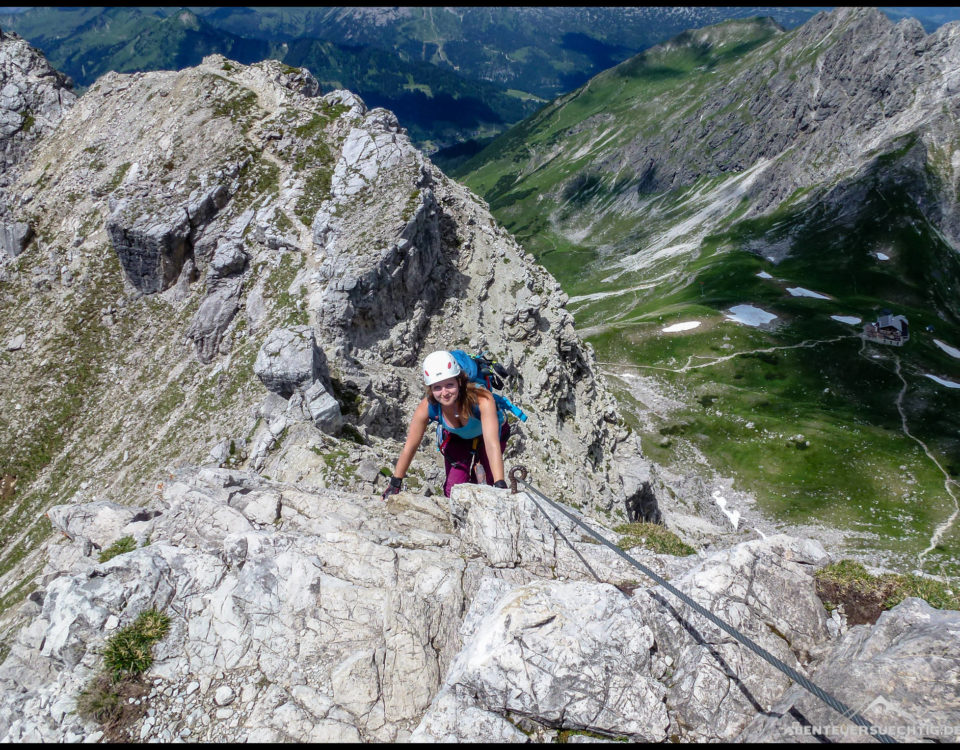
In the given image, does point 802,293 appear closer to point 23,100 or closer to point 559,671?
point 559,671

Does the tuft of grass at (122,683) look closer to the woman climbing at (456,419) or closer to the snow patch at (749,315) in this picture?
the woman climbing at (456,419)

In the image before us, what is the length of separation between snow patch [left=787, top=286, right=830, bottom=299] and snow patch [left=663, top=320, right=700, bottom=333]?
36.6 meters

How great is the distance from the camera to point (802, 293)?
137750 mm

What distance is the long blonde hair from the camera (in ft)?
42.0

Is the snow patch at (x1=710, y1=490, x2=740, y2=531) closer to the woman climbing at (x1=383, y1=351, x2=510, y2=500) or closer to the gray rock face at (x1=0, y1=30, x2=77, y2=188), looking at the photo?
the woman climbing at (x1=383, y1=351, x2=510, y2=500)

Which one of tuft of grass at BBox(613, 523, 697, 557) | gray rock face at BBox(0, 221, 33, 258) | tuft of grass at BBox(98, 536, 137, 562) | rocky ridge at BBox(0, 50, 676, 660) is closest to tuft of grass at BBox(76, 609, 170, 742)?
tuft of grass at BBox(98, 536, 137, 562)

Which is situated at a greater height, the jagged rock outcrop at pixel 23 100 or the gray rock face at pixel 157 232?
the jagged rock outcrop at pixel 23 100

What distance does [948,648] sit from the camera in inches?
318

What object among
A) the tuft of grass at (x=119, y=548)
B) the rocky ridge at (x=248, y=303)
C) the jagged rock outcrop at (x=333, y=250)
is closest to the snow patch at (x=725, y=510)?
the rocky ridge at (x=248, y=303)

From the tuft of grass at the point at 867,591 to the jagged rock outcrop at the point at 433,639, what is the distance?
0.35 m

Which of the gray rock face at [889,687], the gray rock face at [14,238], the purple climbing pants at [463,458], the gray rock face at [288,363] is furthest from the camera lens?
the gray rock face at [14,238]

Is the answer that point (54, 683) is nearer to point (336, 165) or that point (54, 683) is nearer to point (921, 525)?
point (336, 165)

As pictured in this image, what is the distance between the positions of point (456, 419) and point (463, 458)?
2.00m

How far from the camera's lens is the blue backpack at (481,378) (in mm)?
12891
